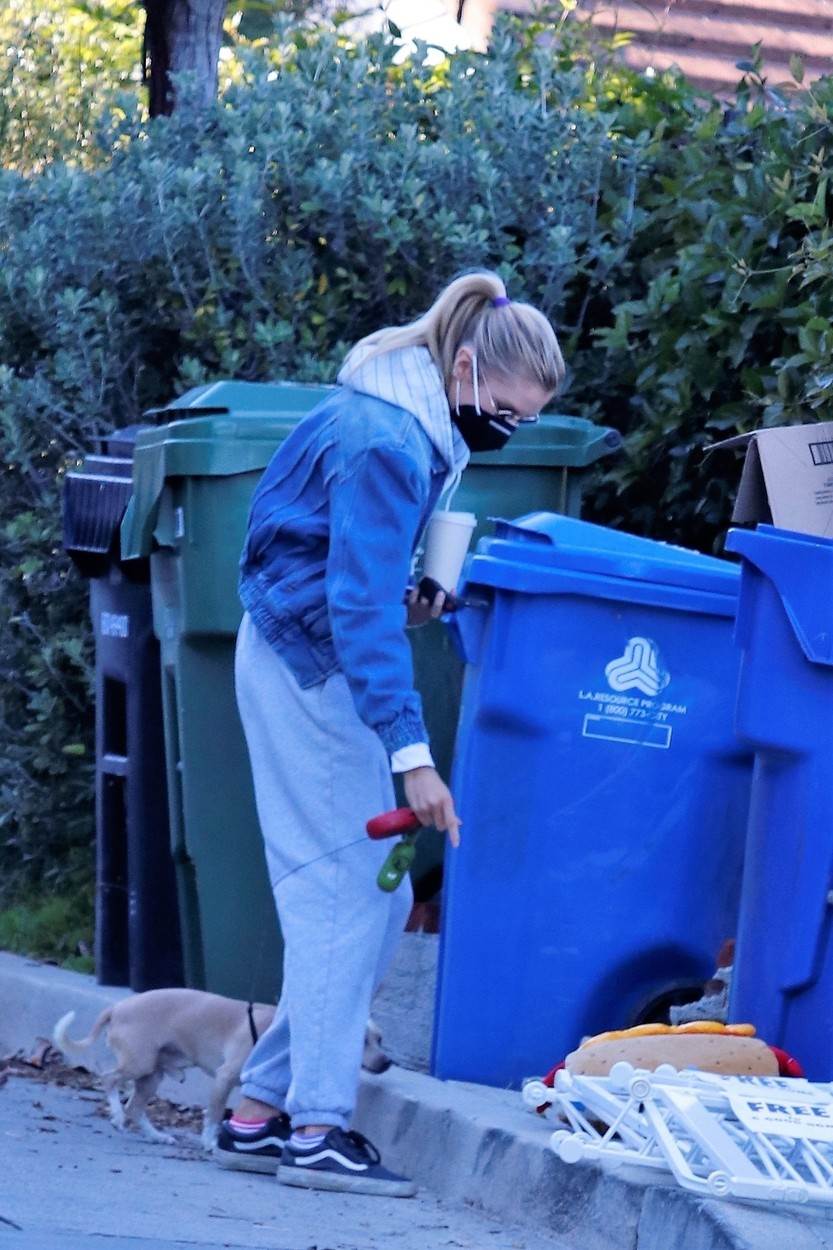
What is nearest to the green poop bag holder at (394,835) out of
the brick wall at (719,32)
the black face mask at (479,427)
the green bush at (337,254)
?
the black face mask at (479,427)

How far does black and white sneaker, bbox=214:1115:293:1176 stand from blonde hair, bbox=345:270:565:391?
147 cm

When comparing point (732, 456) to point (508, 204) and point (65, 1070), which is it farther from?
point (65, 1070)

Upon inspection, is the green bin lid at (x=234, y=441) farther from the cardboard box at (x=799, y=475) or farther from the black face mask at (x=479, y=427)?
the black face mask at (x=479, y=427)

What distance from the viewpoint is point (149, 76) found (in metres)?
7.84

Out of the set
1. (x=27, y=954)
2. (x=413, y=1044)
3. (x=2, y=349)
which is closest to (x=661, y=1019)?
(x=413, y=1044)

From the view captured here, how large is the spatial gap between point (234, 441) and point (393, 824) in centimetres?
142

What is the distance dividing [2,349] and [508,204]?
1624mm

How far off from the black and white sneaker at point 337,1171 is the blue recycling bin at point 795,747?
2.46ft

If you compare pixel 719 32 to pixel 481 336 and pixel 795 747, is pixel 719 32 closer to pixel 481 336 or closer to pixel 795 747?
pixel 481 336

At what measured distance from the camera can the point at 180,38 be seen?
25.0 feet

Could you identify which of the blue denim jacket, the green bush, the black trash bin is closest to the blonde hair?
the blue denim jacket

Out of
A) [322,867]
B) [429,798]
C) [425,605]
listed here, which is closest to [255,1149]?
[322,867]

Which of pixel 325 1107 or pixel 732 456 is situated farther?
pixel 732 456

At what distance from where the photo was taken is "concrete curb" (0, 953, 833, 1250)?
9.86 ft
